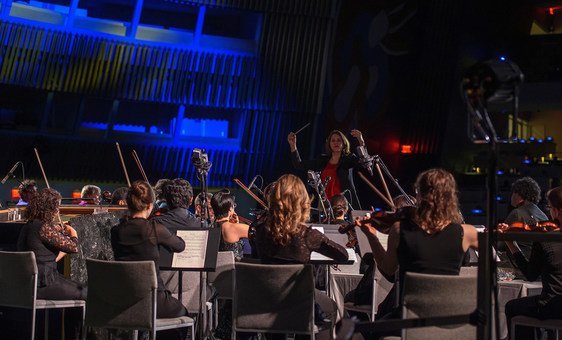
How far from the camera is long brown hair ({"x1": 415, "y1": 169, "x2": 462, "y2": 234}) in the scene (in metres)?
4.22

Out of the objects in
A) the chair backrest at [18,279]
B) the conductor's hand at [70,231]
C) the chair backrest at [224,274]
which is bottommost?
the chair backrest at [18,279]

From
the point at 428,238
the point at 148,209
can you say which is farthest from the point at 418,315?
the point at 148,209

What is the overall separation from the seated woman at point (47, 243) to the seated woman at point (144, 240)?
2.49 ft

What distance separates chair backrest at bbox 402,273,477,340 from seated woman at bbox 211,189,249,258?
6.57 feet

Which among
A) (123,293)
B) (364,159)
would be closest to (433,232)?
(123,293)

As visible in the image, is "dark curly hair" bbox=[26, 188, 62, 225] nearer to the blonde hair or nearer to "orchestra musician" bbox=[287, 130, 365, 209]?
the blonde hair

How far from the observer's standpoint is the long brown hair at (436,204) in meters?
4.22

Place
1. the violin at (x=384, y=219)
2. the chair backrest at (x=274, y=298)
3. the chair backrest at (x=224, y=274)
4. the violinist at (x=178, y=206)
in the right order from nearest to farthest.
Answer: the violin at (x=384, y=219), the chair backrest at (x=274, y=298), the chair backrest at (x=224, y=274), the violinist at (x=178, y=206)

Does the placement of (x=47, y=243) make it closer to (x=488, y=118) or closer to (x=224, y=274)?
(x=224, y=274)

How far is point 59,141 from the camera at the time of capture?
45.2 feet

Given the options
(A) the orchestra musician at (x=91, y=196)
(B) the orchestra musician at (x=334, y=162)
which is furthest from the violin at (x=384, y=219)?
(A) the orchestra musician at (x=91, y=196)

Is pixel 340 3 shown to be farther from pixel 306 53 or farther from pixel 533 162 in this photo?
pixel 533 162

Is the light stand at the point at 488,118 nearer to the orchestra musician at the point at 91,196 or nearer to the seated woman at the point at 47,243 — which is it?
the seated woman at the point at 47,243

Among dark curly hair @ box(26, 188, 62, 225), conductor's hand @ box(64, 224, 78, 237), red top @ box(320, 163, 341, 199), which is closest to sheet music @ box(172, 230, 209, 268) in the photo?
dark curly hair @ box(26, 188, 62, 225)
